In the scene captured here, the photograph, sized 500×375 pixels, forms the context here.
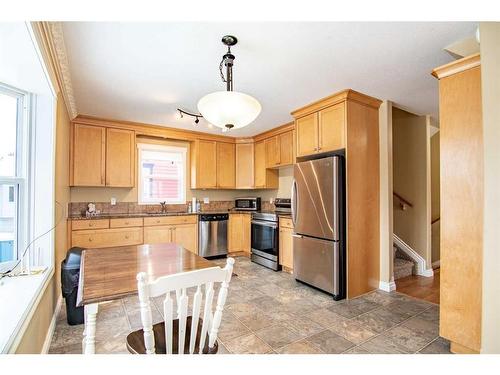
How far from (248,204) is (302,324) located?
305 cm

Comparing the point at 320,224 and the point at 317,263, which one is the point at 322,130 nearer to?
the point at 320,224

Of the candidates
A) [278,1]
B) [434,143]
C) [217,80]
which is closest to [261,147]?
[217,80]

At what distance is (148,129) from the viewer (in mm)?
4281

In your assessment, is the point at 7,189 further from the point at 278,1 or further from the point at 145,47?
the point at 278,1

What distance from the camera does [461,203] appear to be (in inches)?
72.4

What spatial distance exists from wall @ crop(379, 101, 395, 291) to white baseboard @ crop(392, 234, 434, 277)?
2.97ft

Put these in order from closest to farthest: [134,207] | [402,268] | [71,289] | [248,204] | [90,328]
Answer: [90,328]
[71,289]
[402,268]
[134,207]
[248,204]

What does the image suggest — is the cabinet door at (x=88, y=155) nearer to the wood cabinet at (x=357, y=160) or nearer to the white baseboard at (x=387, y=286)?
the wood cabinet at (x=357, y=160)

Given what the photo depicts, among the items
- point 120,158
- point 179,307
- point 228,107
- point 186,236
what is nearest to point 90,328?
point 179,307

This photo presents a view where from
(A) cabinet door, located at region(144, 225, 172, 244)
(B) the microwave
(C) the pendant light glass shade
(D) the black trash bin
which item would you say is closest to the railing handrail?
(B) the microwave

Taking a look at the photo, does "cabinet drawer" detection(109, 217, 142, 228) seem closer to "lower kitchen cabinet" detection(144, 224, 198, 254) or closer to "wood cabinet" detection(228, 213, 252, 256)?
"lower kitchen cabinet" detection(144, 224, 198, 254)

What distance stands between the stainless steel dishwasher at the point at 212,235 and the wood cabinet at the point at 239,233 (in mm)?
135

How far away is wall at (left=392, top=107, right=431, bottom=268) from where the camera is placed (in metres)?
3.85

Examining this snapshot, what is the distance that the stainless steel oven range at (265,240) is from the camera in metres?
4.06
